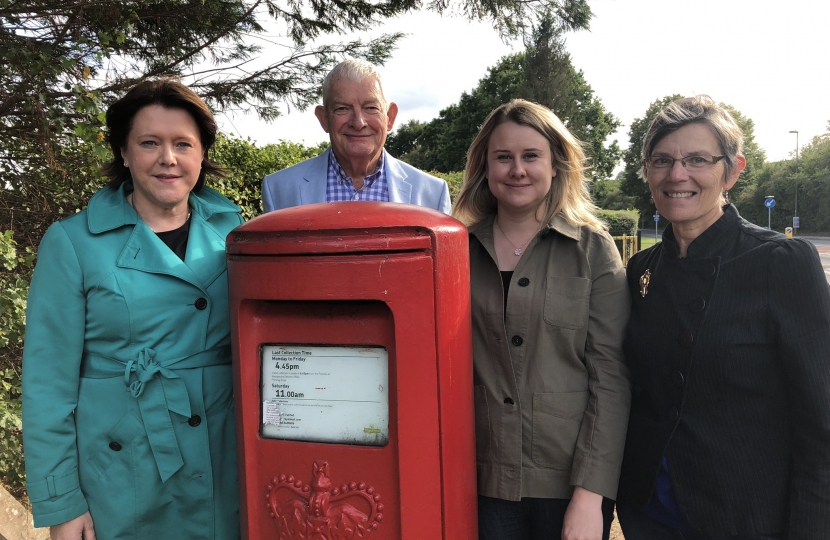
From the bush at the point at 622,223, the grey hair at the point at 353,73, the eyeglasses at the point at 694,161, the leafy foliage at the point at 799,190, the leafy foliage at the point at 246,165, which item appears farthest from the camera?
the leafy foliage at the point at 799,190

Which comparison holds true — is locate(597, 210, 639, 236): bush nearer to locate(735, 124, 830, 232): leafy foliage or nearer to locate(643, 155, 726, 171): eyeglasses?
locate(643, 155, 726, 171): eyeglasses

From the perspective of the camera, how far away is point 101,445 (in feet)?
4.69

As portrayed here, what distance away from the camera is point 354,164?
1905mm

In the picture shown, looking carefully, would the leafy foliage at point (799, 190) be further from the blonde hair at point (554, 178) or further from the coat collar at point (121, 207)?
the coat collar at point (121, 207)

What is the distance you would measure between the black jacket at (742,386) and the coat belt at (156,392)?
4.17 feet

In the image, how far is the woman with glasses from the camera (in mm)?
1298

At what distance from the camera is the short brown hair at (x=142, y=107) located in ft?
4.99

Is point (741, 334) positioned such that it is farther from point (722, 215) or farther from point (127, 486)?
point (127, 486)

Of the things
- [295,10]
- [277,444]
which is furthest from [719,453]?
[295,10]

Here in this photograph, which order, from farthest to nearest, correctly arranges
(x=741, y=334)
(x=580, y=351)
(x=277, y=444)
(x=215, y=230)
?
(x=215, y=230) < (x=580, y=351) < (x=741, y=334) < (x=277, y=444)

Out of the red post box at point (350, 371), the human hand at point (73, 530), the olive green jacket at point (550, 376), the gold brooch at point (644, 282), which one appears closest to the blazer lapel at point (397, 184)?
the olive green jacket at point (550, 376)

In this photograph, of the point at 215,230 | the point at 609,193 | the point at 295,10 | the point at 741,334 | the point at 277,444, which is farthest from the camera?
the point at 609,193

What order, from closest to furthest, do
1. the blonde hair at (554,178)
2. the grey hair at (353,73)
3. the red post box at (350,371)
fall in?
the red post box at (350,371) < the blonde hair at (554,178) < the grey hair at (353,73)

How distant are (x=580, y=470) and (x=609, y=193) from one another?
53159 millimetres
